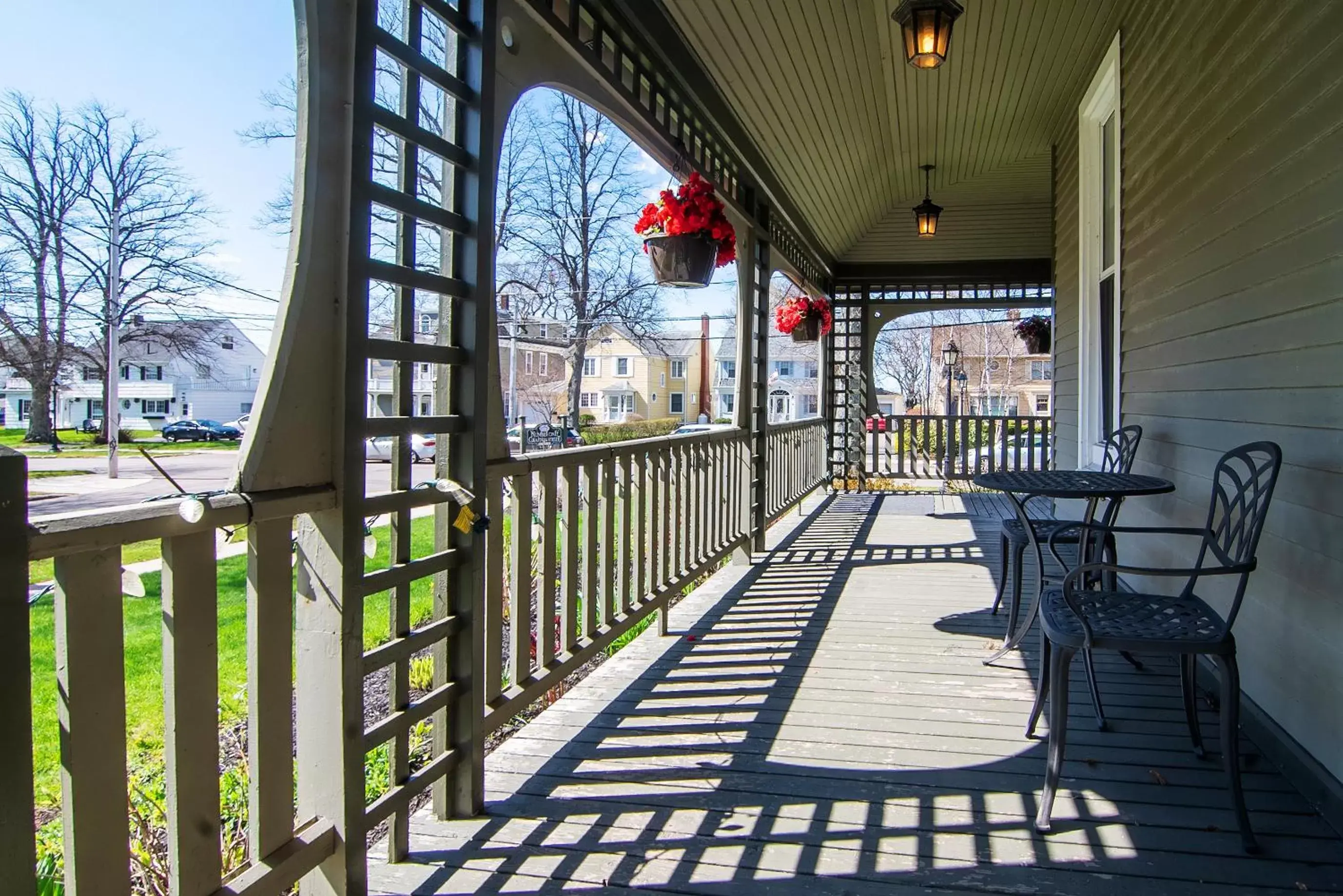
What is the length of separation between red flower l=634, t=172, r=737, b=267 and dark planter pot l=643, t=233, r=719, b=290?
2cm

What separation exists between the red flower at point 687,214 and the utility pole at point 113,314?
2.09 meters

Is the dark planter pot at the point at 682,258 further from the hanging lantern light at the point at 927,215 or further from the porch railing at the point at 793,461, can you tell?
the hanging lantern light at the point at 927,215

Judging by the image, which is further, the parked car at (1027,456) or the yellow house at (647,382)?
the yellow house at (647,382)

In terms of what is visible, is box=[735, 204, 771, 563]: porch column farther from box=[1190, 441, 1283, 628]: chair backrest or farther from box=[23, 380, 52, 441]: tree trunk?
box=[23, 380, 52, 441]: tree trunk

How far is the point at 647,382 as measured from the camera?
22.9 m

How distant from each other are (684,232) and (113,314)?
2.14 m

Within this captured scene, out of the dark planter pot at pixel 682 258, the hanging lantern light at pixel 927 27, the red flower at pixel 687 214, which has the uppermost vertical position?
the hanging lantern light at pixel 927 27

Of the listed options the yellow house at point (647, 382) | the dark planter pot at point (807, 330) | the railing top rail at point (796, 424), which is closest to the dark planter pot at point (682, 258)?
the railing top rail at point (796, 424)

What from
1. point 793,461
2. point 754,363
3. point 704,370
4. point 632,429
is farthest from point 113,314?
point 704,370

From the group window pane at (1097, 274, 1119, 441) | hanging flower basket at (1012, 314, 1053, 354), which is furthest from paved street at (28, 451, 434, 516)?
hanging flower basket at (1012, 314, 1053, 354)

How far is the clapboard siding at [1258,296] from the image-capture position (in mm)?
2008

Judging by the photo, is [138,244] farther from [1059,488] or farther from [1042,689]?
[1059,488]

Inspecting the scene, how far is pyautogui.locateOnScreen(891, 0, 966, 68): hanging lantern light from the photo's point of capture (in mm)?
3473

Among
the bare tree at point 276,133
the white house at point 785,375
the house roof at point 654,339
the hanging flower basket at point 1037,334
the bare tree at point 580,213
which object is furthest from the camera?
the white house at point 785,375
